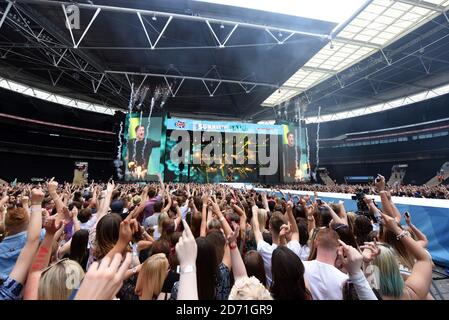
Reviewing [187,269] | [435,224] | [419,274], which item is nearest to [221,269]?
[187,269]

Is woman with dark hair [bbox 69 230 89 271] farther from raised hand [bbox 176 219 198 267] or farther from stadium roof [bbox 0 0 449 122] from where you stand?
stadium roof [bbox 0 0 449 122]

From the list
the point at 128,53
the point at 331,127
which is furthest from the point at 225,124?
the point at 331,127

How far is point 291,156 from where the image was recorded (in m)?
25.9

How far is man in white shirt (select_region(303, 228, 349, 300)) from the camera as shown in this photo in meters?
1.82

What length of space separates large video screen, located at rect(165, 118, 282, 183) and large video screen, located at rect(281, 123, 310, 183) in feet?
3.96

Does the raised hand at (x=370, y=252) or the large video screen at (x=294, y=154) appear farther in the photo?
the large video screen at (x=294, y=154)

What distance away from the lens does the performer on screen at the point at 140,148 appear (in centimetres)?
2087

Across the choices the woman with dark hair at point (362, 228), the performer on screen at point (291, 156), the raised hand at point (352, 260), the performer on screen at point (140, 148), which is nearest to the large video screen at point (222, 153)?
the performer on screen at point (291, 156)

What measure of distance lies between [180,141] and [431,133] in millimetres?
28596

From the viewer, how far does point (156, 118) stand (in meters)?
22.3

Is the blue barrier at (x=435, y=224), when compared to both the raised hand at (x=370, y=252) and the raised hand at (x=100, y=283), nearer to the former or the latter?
the raised hand at (x=370, y=252)

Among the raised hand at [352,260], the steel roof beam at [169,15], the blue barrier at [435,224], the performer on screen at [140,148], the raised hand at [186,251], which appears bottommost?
the blue barrier at [435,224]

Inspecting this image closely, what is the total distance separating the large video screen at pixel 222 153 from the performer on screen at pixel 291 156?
1.42 m

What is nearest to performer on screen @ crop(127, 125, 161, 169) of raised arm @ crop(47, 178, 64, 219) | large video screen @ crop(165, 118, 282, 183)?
large video screen @ crop(165, 118, 282, 183)
